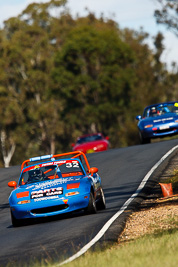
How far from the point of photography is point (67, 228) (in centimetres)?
1016

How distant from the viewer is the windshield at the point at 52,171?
12.3 meters

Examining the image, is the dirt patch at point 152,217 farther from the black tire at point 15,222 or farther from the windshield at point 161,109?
the windshield at point 161,109

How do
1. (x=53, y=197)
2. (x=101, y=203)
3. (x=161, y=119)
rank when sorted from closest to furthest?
(x=53, y=197)
(x=101, y=203)
(x=161, y=119)

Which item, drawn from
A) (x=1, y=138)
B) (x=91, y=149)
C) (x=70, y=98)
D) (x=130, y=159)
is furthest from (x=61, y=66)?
(x=130, y=159)

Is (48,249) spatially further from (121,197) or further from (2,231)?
(121,197)

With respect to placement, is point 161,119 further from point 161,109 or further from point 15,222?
point 15,222

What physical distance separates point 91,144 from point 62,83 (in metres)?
29.3

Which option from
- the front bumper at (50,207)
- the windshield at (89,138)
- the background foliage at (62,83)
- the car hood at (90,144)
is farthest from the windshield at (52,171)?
the background foliage at (62,83)

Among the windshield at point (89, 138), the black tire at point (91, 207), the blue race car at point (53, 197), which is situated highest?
the blue race car at point (53, 197)

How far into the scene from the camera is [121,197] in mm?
13727

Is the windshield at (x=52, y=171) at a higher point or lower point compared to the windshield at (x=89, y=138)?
higher

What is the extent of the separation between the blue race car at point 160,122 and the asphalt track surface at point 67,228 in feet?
17.6

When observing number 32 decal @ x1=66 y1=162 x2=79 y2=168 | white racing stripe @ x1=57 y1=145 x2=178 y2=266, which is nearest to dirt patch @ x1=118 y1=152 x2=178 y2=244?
white racing stripe @ x1=57 y1=145 x2=178 y2=266

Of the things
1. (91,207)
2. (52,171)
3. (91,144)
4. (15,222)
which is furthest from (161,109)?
(15,222)
